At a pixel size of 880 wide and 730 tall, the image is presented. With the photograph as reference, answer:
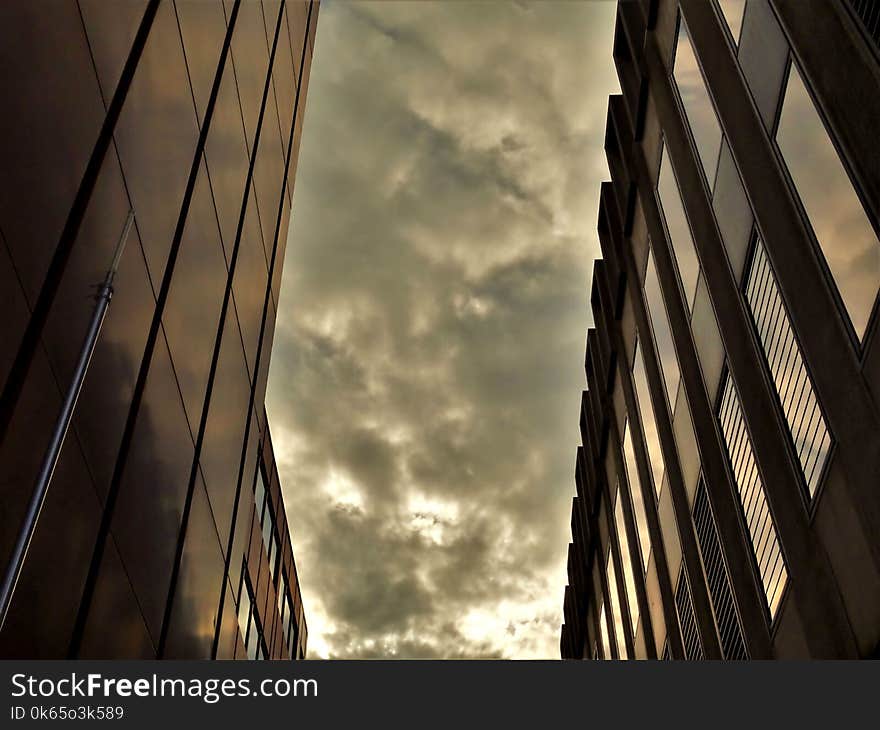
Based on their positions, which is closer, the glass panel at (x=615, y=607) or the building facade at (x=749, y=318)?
the building facade at (x=749, y=318)

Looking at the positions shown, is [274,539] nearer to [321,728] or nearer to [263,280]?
[263,280]

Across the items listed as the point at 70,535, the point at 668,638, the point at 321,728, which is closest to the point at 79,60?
the point at 70,535

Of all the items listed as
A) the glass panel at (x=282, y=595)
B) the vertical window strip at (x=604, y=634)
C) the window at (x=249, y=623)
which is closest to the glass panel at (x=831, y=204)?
the window at (x=249, y=623)

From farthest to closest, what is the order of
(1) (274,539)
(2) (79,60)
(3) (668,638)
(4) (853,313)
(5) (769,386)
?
1. (1) (274,539)
2. (3) (668,638)
3. (5) (769,386)
4. (4) (853,313)
5. (2) (79,60)

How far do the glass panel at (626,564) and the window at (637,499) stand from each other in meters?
1.49

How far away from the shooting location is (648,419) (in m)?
27.6

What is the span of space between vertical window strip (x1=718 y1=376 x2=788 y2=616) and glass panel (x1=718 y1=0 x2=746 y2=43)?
704cm

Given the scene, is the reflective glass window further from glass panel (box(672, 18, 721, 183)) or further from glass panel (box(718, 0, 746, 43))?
glass panel (box(718, 0, 746, 43))

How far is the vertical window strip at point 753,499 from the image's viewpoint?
53.3 feet

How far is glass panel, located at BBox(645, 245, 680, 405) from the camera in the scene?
23.6 metres

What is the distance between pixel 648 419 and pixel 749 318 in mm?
A: 11031

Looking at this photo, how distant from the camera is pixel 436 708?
22.8 feet

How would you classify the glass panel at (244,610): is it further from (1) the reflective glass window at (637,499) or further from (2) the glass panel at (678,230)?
(2) the glass panel at (678,230)

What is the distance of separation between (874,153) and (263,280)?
1357 centimetres
